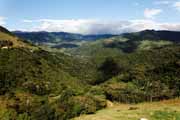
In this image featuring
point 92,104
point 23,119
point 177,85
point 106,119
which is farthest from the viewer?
point 177,85

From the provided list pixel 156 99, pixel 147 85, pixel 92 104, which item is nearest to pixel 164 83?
pixel 147 85

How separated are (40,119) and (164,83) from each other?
287ft

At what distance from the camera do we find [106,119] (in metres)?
67.0

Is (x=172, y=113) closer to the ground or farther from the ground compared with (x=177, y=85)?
farther from the ground

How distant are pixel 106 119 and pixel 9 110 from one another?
438ft

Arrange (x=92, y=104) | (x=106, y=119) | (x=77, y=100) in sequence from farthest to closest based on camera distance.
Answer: (x=77, y=100)
(x=92, y=104)
(x=106, y=119)

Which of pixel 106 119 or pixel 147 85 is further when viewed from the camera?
pixel 147 85

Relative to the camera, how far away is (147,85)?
654 ft

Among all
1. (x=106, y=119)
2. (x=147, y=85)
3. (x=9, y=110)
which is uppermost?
(x=106, y=119)

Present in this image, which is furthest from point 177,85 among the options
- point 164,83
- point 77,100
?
point 77,100

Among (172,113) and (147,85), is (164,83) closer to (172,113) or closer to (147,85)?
(147,85)

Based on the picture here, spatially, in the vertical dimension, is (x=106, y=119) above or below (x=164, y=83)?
above

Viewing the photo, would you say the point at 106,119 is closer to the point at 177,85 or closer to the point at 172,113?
the point at 172,113

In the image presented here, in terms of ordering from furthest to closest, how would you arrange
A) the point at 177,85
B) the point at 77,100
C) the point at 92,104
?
the point at 177,85
the point at 77,100
the point at 92,104
